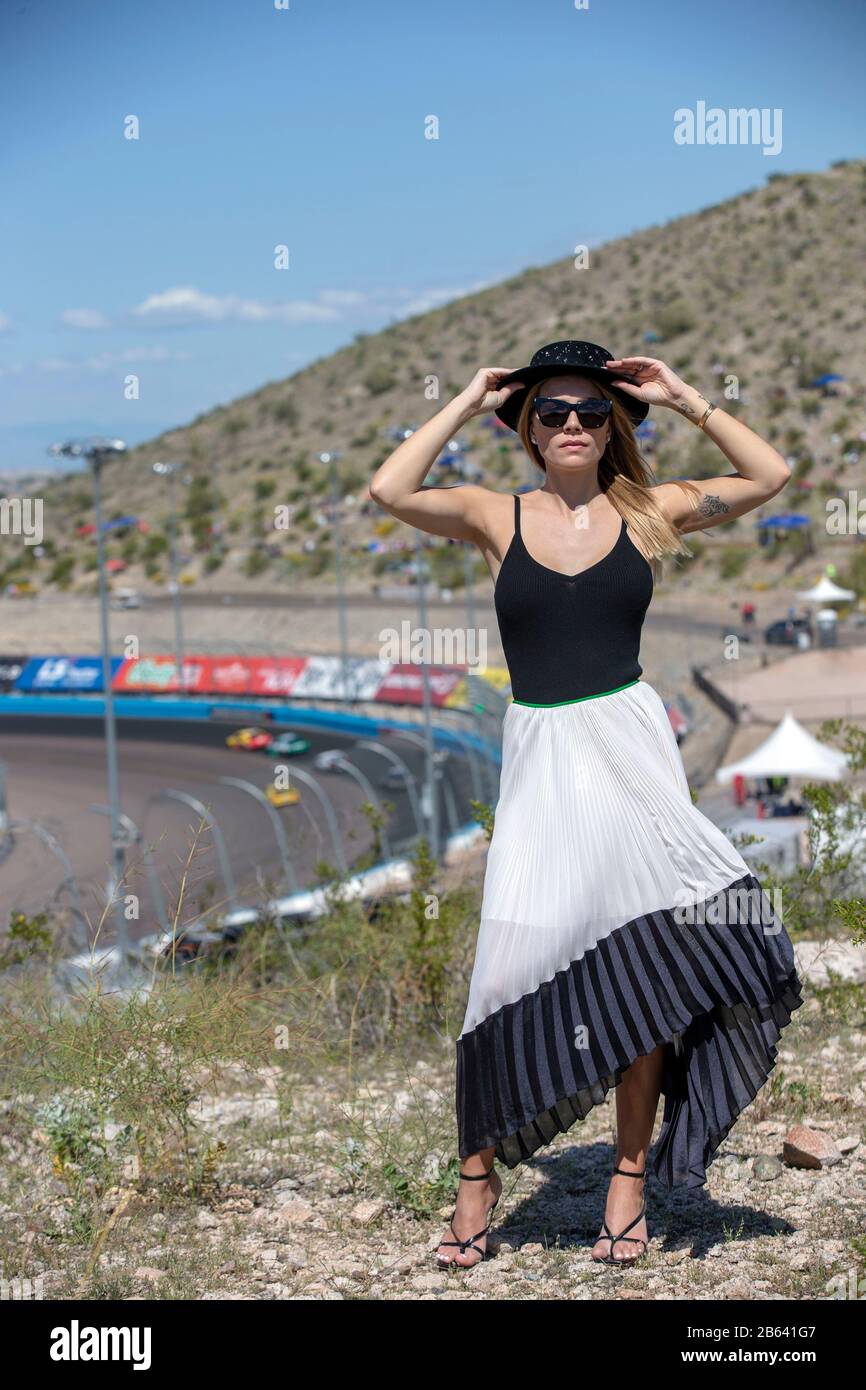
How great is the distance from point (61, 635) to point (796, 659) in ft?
126

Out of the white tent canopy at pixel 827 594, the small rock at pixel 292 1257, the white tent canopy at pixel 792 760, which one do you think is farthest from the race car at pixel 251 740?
the small rock at pixel 292 1257

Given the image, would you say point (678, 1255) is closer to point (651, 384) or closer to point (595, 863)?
point (595, 863)

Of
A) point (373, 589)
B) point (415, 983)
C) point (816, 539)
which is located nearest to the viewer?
point (415, 983)

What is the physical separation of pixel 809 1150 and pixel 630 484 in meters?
2.09

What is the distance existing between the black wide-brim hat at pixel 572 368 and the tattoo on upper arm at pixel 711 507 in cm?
30

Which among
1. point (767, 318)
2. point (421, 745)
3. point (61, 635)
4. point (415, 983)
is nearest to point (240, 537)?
point (61, 635)

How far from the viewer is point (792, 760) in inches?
958

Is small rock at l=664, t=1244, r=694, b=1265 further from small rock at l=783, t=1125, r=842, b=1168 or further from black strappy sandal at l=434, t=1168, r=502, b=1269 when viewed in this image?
small rock at l=783, t=1125, r=842, b=1168

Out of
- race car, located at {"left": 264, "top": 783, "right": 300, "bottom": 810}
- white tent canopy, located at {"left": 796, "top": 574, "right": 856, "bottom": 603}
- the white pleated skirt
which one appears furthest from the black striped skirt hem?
white tent canopy, located at {"left": 796, "top": 574, "right": 856, "bottom": 603}

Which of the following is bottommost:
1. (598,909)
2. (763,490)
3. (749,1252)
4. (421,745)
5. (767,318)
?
(421,745)

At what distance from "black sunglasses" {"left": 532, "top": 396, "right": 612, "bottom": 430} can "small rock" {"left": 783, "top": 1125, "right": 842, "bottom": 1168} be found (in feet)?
7.43

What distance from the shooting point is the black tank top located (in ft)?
13.2

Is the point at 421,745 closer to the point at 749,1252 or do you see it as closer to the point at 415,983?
the point at 415,983
